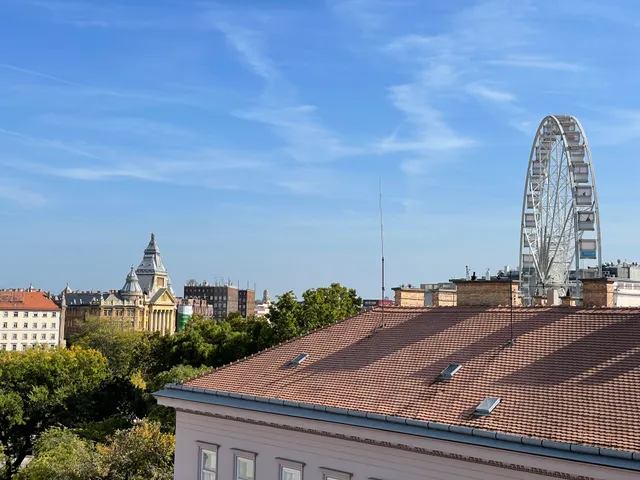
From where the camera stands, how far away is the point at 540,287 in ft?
143

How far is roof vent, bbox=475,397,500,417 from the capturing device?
1536 cm

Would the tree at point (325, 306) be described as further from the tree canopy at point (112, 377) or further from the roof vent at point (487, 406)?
the roof vent at point (487, 406)

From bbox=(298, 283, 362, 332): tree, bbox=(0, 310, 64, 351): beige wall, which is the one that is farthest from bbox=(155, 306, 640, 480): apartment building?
bbox=(0, 310, 64, 351): beige wall

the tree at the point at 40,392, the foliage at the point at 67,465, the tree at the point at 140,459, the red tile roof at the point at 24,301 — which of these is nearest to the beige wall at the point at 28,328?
the red tile roof at the point at 24,301

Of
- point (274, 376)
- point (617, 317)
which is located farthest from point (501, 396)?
point (274, 376)

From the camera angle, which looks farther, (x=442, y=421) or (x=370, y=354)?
(x=370, y=354)

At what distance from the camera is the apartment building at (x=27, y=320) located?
165625mm

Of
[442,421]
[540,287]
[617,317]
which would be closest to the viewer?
[442,421]

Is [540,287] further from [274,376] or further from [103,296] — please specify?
[103,296]

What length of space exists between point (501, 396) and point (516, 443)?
192 cm

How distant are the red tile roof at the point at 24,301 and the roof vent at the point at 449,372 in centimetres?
16365

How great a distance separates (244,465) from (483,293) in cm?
842

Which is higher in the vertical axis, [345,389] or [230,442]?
[345,389]

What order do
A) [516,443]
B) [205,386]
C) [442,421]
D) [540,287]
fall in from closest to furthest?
[516,443]
[442,421]
[205,386]
[540,287]
